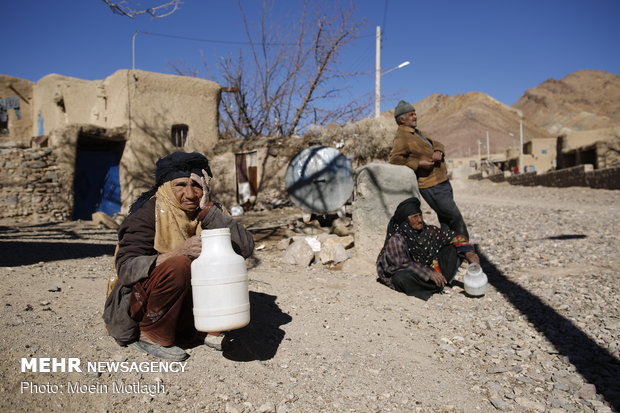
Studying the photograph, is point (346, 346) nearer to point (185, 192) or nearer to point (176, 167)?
point (185, 192)

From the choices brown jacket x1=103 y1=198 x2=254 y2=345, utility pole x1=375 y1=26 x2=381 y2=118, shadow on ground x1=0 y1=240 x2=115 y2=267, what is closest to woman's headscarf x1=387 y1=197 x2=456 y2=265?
brown jacket x1=103 y1=198 x2=254 y2=345

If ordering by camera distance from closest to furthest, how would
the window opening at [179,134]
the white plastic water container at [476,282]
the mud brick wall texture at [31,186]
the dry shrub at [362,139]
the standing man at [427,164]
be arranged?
the white plastic water container at [476,282] → the standing man at [427,164] → the mud brick wall texture at [31,186] → the dry shrub at [362,139] → the window opening at [179,134]

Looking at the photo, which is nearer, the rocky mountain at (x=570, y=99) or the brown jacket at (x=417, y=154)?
the brown jacket at (x=417, y=154)

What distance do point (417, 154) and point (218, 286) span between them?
125 inches

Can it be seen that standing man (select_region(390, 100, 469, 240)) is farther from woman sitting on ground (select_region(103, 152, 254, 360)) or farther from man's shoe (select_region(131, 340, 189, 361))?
man's shoe (select_region(131, 340, 189, 361))

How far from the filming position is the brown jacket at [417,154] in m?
4.72

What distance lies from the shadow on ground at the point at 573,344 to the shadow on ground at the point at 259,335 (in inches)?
71.5

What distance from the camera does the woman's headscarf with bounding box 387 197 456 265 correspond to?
14.4 ft

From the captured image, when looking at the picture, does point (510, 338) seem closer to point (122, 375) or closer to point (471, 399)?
point (471, 399)

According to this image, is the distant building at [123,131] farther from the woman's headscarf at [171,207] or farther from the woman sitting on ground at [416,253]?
the woman's headscarf at [171,207]

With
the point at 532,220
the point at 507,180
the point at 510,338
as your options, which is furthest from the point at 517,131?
the point at 510,338

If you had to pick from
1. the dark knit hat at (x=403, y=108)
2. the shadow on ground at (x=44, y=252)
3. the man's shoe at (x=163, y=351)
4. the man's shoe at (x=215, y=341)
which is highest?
the dark knit hat at (x=403, y=108)

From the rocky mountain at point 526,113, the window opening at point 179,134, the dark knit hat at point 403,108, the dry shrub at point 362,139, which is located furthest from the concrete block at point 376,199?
the rocky mountain at point 526,113

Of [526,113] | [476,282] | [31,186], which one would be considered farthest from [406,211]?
[526,113]
